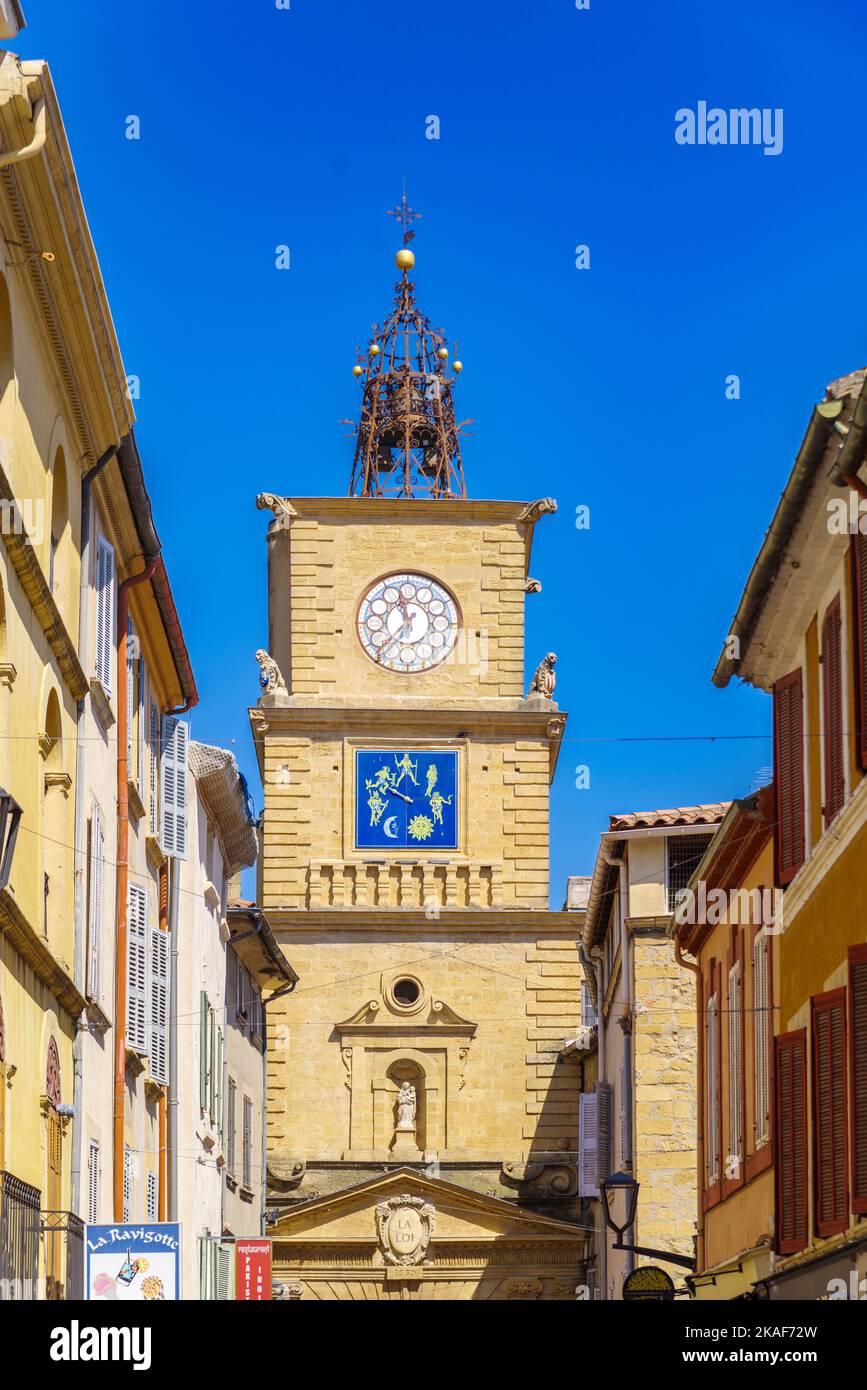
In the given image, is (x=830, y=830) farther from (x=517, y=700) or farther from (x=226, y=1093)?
(x=517, y=700)

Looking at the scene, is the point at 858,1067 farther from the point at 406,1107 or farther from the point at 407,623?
the point at 407,623

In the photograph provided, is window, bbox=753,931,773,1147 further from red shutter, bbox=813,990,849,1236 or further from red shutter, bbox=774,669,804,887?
red shutter, bbox=813,990,849,1236

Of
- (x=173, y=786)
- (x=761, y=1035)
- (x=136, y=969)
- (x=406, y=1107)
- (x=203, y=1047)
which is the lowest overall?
(x=761, y=1035)

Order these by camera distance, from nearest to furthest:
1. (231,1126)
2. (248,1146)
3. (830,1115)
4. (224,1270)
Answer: (830,1115)
(224,1270)
(231,1126)
(248,1146)

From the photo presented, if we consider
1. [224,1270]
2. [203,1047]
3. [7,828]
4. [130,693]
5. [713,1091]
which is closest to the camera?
[7,828]

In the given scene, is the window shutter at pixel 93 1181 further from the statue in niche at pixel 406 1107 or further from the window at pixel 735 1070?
the statue in niche at pixel 406 1107

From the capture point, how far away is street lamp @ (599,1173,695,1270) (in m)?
27.5

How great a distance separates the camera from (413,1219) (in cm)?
5397

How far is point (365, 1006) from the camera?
56.5 m

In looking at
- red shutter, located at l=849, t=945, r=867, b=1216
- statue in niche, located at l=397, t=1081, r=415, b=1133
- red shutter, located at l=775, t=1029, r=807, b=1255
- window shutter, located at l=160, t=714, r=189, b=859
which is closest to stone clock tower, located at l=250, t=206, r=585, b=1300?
statue in niche, located at l=397, t=1081, r=415, b=1133

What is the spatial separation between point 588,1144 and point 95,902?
24.9 meters

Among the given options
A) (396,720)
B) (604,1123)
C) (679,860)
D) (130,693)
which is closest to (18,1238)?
(130,693)

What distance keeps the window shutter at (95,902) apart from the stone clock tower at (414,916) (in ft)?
104

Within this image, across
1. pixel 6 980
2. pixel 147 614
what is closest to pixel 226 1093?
pixel 147 614
